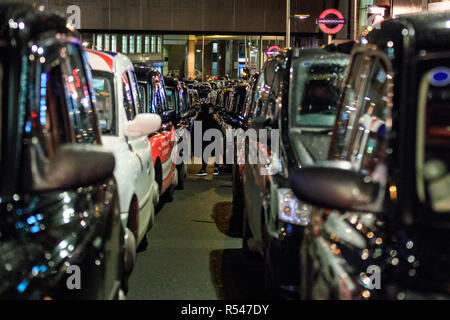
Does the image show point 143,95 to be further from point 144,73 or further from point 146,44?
point 146,44

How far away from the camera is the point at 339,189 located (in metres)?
2.59

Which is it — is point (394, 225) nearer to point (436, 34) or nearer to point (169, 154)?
point (436, 34)

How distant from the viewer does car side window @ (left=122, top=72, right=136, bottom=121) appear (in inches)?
268

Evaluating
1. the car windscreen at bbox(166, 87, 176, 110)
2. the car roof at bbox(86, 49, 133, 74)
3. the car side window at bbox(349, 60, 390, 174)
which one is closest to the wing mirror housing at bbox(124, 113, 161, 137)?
the car roof at bbox(86, 49, 133, 74)

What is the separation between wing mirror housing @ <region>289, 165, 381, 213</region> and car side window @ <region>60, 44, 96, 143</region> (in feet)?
4.81

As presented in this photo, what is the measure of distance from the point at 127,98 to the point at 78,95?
3176mm

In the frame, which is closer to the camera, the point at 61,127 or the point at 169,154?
the point at 61,127

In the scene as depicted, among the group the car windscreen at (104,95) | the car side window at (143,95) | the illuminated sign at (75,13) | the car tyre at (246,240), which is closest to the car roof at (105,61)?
the car windscreen at (104,95)

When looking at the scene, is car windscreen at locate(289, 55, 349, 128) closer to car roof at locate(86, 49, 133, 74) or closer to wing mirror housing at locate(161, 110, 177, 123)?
car roof at locate(86, 49, 133, 74)

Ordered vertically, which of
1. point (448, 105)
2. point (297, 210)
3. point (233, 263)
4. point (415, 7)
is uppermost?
point (415, 7)

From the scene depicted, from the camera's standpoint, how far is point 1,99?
2764 millimetres

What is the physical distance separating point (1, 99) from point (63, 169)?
42 cm

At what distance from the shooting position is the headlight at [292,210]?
5.20 metres
